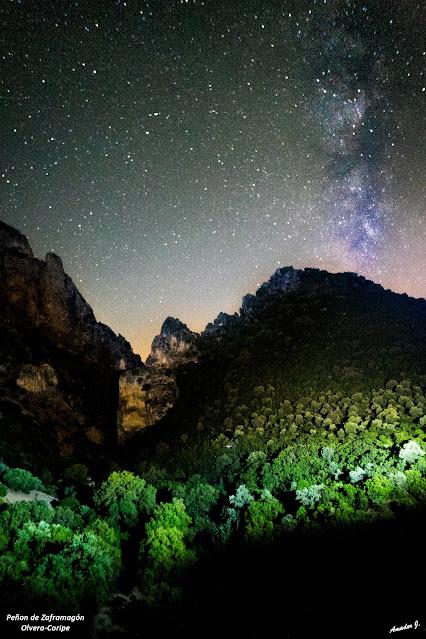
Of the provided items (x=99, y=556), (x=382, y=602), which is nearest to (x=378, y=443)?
(x=382, y=602)

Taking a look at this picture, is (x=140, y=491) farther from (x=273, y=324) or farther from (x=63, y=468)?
(x=273, y=324)

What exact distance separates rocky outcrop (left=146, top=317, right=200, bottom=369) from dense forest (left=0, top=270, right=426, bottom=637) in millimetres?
27308

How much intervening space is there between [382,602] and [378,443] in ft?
62.4

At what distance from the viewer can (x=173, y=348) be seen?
3369 inches

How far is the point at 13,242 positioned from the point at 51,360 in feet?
90.9

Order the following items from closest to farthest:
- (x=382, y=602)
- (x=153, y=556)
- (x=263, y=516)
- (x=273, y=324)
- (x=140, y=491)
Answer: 1. (x=382, y=602)
2. (x=153, y=556)
3. (x=263, y=516)
4. (x=140, y=491)
5. (x=273, y=324)

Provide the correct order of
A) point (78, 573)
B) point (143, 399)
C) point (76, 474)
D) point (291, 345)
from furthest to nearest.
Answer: point (143, 399) < point (291, 345) < point (76, 474) < point (78, 573)

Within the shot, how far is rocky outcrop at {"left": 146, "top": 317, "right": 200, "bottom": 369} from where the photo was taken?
84.1 m

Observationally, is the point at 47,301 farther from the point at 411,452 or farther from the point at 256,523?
the point at 411,452

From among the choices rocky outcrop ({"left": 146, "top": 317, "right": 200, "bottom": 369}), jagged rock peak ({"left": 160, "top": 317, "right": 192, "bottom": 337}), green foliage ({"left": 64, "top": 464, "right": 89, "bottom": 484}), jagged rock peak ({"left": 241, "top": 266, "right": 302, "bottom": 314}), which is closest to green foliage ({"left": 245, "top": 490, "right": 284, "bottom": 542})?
green foliage ({"left": 64, "top": 464, "right": 89, "bottom": 484})

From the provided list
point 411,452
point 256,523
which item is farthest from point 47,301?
point 411,452

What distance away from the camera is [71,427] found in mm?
65375

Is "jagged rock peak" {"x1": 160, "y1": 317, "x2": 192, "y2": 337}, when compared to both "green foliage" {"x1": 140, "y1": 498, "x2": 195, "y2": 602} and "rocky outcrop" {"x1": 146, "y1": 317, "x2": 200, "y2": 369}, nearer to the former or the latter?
"rocky outcrop" {"x1": 146, "y1": 317, "x2": 200, "y2": 369}

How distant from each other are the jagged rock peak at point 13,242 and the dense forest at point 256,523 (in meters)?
48.4
